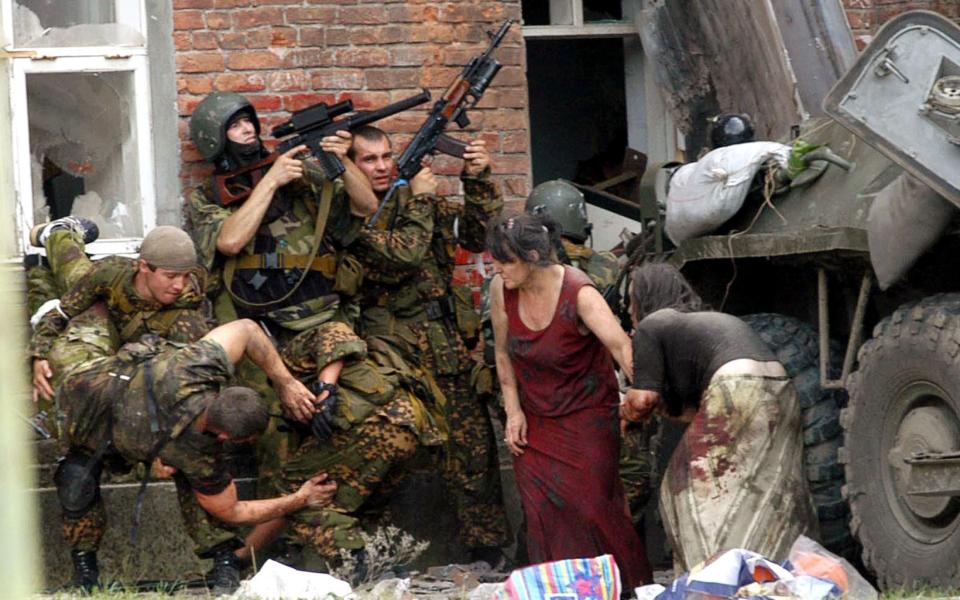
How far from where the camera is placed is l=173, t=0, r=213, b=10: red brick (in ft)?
26.1

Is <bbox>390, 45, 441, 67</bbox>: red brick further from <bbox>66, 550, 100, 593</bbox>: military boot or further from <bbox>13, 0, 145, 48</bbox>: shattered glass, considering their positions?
<bbox>66, 550, 100, 593</bbox>: military boot

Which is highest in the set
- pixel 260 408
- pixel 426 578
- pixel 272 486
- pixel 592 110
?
pixel 592 110

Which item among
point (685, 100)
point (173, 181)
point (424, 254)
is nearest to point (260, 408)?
point (424, 254)

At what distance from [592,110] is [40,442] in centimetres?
451

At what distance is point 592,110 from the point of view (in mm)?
10523

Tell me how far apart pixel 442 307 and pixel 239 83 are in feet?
4.93

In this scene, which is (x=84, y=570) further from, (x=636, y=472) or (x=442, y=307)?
(x=636, y=472)

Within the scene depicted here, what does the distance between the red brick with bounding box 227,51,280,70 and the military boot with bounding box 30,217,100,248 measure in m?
1.11

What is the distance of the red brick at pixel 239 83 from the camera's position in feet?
26.2

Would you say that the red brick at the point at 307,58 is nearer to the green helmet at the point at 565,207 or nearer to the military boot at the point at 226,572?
the green helmet at the point at 565,207

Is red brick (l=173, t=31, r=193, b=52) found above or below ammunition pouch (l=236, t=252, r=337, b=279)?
above

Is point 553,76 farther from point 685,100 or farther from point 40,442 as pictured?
point 40,442

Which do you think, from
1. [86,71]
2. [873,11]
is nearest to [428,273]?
[86,71]

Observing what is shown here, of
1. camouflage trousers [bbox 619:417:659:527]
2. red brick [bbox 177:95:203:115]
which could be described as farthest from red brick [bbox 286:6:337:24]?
camouflage trousers [bbox 619:417:659:527]
